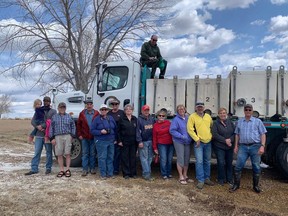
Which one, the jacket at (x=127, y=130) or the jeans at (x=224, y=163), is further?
the jacket at (x=127, y=130)

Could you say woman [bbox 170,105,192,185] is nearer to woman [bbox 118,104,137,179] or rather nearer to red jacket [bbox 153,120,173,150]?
red jacket [bbox 153,120,173,150]

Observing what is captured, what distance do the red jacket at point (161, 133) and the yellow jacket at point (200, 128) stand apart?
60 cm

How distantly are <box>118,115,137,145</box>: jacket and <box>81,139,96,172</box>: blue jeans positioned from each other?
93 centimetres

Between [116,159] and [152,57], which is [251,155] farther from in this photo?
[152,57]

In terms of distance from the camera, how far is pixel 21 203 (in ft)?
17.6

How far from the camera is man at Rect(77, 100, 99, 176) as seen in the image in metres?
7.69

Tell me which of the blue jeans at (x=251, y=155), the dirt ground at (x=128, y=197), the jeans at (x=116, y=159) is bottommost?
the dirt ground at (x=128, y=197)

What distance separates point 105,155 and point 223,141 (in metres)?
2.67

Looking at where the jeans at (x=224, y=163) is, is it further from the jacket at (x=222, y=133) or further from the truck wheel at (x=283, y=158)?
the truck wheel at (x=283, y=158)

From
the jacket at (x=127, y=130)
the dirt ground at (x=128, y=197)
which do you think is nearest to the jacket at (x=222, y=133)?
the dirt ground at (x=128, y=197)

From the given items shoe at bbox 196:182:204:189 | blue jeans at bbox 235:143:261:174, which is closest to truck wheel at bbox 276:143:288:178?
blue jeans at bbox 235:143:261:174

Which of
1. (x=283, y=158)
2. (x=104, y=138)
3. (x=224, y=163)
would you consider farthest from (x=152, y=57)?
(x=283, y=158)

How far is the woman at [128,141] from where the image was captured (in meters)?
7.28

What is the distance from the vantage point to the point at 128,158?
7465 millimetres
